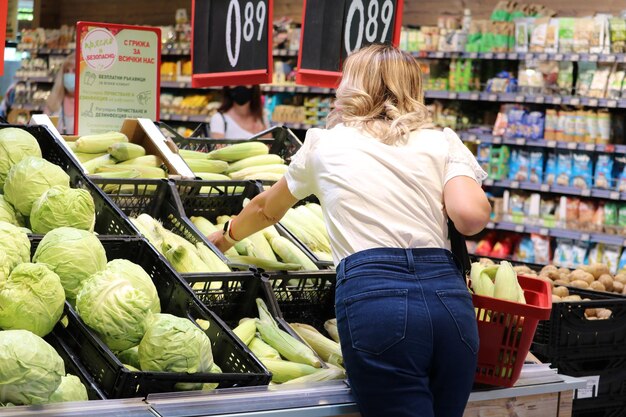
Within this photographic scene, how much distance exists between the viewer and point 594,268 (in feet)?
→ 15.0

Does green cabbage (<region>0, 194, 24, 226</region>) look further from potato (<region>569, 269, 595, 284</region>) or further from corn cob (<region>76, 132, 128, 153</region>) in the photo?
potato (<region>569, 269, 595, 284</region>)

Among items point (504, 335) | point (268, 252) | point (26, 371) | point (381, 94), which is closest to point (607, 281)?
point (268, 252)

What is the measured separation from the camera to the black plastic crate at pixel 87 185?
275 cm

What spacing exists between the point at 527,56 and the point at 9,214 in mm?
5349

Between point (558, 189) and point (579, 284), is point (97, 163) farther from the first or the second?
point (558, 189)

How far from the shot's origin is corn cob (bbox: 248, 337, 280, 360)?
2490 mm

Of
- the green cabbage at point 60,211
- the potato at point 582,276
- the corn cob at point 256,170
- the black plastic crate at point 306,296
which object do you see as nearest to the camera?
the green cabbage at point 60,211

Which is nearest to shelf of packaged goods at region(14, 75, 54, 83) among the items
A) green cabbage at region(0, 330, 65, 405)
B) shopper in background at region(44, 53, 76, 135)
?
shopper in background at region(44, 53, 76, 135)

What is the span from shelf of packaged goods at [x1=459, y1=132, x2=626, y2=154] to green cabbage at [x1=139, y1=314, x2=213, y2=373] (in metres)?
5.50

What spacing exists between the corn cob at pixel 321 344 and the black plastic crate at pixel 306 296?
136mm

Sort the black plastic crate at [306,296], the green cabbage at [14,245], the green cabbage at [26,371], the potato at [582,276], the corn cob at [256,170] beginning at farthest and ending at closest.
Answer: the potato at [582,276]
the corn cob at [256,170]
the black plastic crate at [306,296]
the green cabbage at [14,245]
the green cabbage at [26,371]

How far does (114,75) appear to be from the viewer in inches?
160

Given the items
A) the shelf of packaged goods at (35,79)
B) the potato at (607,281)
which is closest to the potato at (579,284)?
the potato at (607,281)

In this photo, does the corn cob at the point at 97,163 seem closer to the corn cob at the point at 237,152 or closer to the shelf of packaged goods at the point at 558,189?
the corn cob at the point at 237,152
